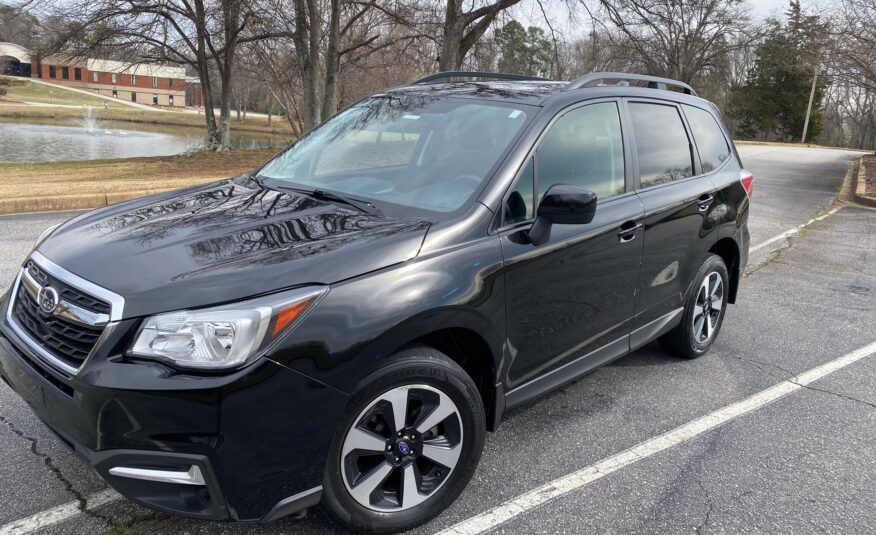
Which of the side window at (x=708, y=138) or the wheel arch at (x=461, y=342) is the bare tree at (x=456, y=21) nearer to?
the side window at (x=708, y=138)

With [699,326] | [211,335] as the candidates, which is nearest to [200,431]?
[211,335]

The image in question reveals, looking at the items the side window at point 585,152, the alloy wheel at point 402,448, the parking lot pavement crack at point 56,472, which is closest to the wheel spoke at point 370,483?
the alloy wheel at point 402,448

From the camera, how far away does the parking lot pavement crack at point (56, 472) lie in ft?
8.62

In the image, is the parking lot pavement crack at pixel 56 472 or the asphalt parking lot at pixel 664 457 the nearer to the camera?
the parking lot pavement crack at pixel 56 472

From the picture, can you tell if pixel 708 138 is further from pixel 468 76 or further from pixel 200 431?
pixel 200 431

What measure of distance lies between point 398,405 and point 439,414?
0.21 meters

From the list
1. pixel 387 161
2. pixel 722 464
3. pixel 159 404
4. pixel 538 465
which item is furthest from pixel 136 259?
pixel 722 464

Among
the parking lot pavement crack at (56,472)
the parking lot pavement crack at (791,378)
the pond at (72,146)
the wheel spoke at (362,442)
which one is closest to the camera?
the wheel spoke at (362,442)

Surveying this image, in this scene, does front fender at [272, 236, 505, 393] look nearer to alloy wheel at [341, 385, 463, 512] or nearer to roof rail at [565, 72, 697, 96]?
alloy wheel at [341, 385, 463, 512]

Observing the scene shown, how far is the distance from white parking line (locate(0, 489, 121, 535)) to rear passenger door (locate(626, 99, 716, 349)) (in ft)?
9.28

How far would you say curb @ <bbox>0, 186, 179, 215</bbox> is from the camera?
892 cm

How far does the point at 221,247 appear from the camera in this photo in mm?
2494

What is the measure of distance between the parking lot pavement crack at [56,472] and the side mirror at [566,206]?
2.17 m

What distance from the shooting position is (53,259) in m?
2.59
